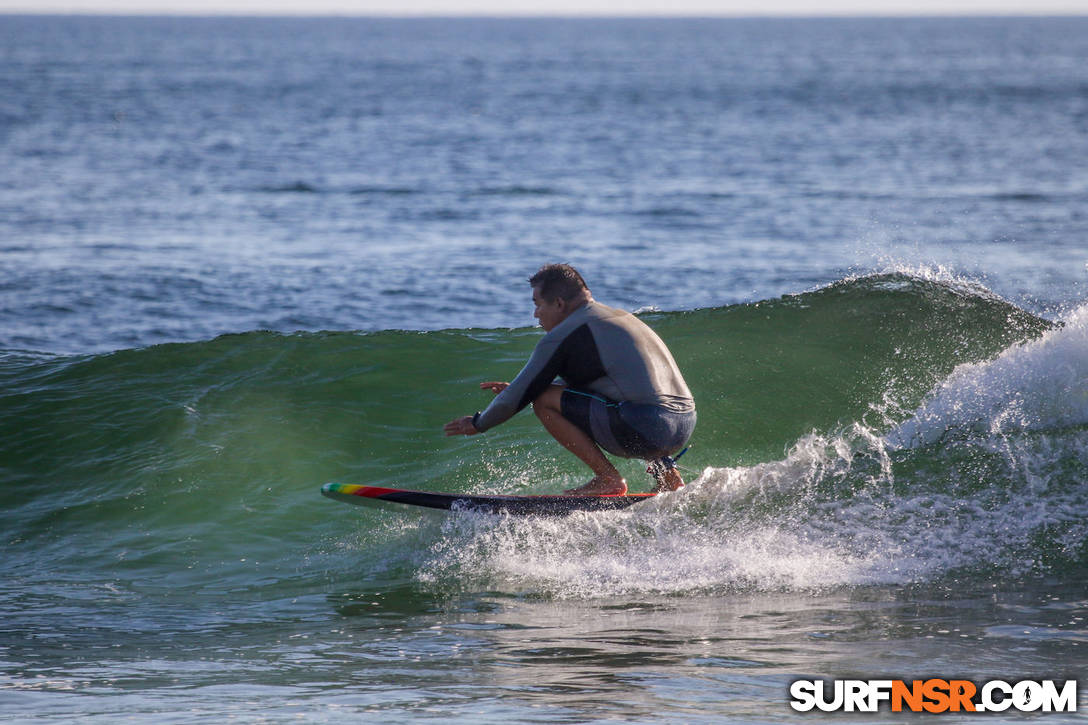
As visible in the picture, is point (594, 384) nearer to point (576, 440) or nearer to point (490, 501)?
point (576, 440)

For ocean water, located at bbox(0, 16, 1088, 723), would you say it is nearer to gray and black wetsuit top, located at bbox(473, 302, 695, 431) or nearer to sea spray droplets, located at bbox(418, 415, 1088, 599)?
sea spray droplets, located at bbox(418, 415, 1088, 599)

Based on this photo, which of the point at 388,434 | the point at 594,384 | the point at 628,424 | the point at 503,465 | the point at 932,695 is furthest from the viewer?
the point at 388,434

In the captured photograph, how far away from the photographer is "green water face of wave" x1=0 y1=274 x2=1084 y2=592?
7.14 metres

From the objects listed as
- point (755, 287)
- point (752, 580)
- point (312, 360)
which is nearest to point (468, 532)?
point (752, 580)

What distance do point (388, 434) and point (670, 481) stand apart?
9.89ft

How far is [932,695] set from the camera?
4504 mm

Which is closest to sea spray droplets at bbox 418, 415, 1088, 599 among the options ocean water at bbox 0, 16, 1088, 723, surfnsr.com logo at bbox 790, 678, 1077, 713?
ocean water at bbox 0, 16, 1088, 723

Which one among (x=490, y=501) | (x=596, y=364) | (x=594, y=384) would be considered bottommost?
(x=490, y=501)

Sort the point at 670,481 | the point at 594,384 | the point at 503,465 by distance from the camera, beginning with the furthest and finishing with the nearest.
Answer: the point at 503,465
the point at 670,481
the point at 594,384

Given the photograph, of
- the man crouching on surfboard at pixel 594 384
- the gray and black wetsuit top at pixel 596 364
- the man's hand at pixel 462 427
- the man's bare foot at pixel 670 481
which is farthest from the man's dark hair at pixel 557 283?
the man's bare foot at pixel 670 481

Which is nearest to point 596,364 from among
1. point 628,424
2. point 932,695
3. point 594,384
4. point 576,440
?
point 594,384

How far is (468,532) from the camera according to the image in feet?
22.3

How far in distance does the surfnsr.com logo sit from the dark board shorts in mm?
2096

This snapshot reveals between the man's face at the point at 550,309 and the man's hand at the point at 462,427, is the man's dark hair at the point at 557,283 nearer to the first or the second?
the man's face at the point at 550,309
